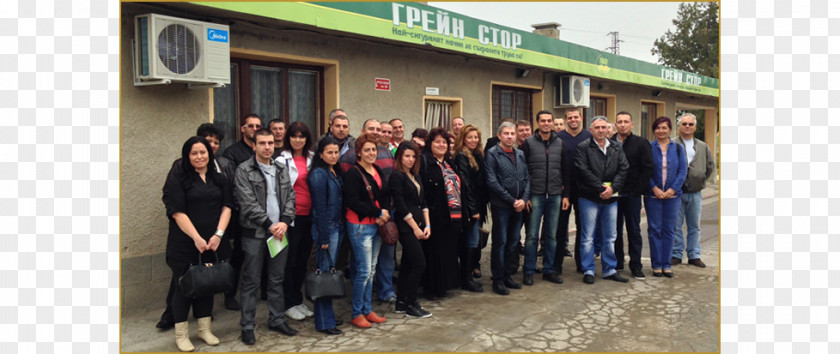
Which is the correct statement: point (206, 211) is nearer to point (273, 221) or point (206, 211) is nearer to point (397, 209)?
point (273, 221)

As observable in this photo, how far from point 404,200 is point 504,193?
1338mm

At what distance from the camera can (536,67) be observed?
11.7 meters

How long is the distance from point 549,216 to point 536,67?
5.21 m

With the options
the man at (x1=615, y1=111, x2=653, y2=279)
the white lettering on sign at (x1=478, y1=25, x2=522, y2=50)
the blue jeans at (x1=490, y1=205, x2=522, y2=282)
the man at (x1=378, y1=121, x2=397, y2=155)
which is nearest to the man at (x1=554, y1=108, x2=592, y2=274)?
the man at (x1=615, y1=111, x2=653, y2=279)

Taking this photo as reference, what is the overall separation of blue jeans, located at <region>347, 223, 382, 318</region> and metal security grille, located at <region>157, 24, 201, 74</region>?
7.32 ft

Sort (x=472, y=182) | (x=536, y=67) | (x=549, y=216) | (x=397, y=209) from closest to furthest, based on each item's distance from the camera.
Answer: (x=397, y=209), (x=472, y=182), (x=549, y=216), (x=536, y=67)

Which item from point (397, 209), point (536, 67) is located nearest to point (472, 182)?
point (397, 209)

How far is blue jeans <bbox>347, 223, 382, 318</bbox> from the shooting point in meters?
5.48

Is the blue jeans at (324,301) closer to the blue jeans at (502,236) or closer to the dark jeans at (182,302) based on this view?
the dark jeans at (182,302)

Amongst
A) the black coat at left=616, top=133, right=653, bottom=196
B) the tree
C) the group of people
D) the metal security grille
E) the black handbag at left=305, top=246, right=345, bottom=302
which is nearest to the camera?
the group of people

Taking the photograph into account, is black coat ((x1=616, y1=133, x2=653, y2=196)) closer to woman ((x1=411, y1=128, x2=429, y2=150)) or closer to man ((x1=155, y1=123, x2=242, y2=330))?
woman ((x1=411, y1=128, x2=429, y2=150))

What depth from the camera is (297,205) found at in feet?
18.5

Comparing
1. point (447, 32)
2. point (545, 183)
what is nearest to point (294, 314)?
point (545, 183)

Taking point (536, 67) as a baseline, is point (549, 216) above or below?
below
